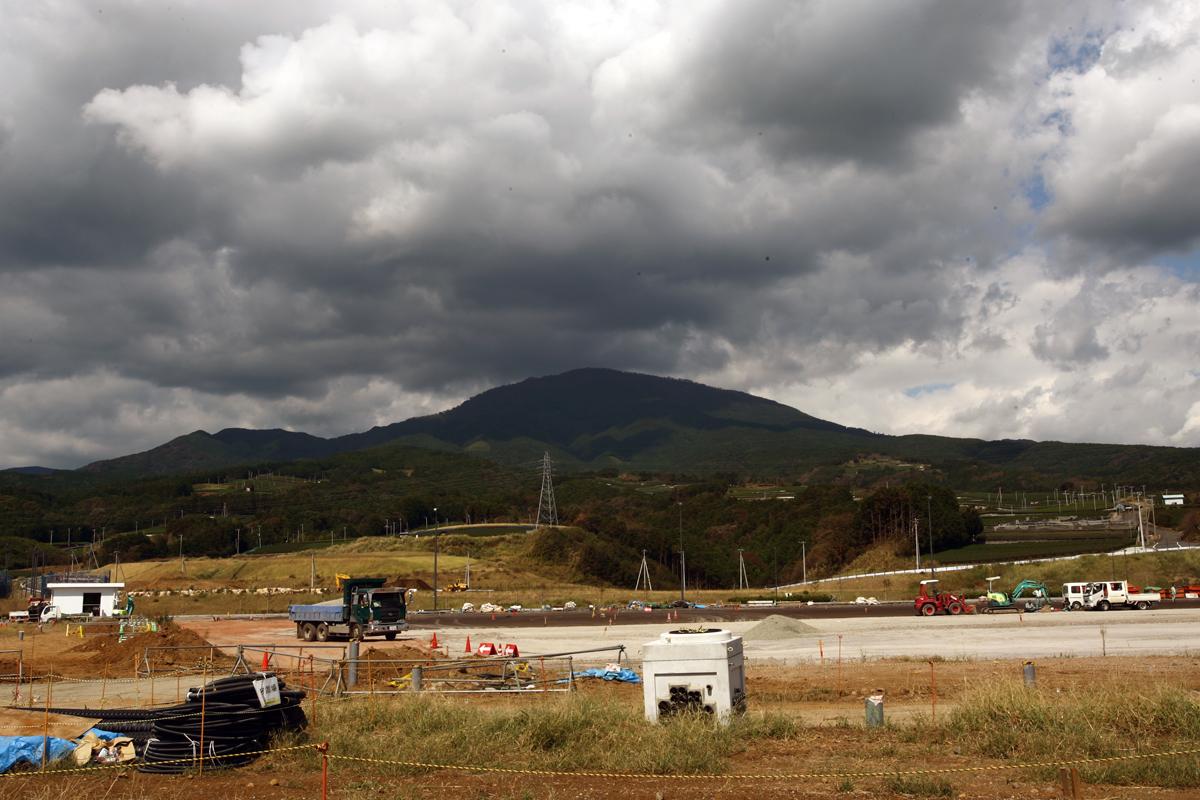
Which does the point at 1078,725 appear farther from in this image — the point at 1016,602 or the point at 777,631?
the point at 1016,602

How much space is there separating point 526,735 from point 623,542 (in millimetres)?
161514

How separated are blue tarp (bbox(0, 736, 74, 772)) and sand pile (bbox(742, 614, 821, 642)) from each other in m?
32.9

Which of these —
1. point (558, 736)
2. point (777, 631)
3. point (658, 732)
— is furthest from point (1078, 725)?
point (777, 631)

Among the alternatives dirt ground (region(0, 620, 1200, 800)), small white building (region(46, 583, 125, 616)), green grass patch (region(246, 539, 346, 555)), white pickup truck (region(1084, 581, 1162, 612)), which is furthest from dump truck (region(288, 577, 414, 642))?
green grass patch (region(246, 539, 346, 555))

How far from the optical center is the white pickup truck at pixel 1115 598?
196 feet

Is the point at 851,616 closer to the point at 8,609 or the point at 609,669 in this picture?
the point at 609,669

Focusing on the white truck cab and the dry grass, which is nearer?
the dry grass

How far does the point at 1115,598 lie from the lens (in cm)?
5966

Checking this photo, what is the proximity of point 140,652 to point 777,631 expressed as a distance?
97.0ft

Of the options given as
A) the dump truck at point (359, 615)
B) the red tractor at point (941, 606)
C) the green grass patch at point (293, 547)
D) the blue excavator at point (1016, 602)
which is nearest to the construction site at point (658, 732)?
the dump truck at point (359, 615)

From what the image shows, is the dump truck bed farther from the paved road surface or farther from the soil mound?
the paved road surface

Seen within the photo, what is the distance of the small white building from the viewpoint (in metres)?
80.8

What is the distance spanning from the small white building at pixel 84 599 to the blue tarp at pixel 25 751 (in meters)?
70.9

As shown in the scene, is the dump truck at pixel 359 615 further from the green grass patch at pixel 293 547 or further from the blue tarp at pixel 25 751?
the green grass patch at pixel 293 547
